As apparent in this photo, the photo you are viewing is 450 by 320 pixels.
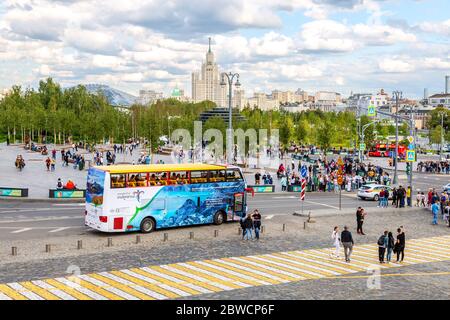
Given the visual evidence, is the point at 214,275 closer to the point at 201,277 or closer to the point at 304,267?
the point at 201,277

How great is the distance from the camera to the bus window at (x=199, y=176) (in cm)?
2972

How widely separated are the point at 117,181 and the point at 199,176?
479 centimetres

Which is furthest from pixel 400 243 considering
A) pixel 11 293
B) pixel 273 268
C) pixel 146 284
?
pixel 11 293

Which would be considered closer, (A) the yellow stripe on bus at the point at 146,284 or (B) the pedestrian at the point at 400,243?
(A) the yellow stripe on bus at the point at 146,284

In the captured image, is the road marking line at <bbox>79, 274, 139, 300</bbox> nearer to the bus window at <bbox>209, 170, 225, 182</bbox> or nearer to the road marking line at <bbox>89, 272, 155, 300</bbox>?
the road marking line at <bbox>89, 272, 155, 300</bbox>

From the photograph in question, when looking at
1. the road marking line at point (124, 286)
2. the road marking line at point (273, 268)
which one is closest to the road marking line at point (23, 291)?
the road marking line at point (124, 286)

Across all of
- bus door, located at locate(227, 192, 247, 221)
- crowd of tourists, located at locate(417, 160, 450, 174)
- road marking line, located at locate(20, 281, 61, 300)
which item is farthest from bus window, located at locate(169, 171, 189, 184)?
crowd of tourists, located at locate(417, 160, 450, 174)

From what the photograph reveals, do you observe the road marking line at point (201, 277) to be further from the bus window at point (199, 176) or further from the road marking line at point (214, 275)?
the bus window at point (199, 176)

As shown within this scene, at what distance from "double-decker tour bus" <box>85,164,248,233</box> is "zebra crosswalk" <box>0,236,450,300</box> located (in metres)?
6.49

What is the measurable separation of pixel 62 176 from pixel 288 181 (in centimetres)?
2106

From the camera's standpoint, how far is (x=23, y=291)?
17578 mm

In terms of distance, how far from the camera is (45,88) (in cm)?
15638
